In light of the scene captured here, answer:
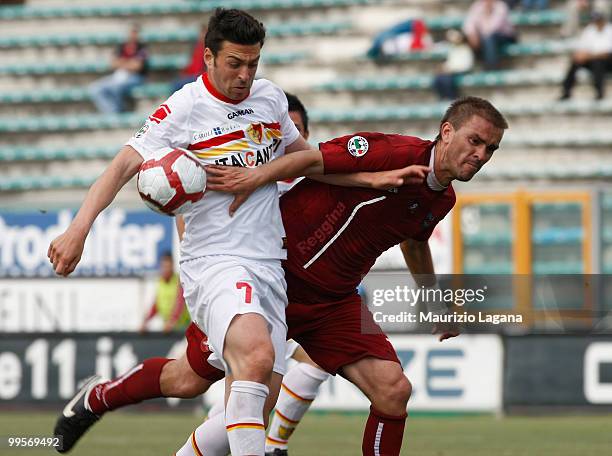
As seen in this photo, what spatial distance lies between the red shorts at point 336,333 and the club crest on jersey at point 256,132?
914 millimetres

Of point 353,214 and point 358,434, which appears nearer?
point 353,214

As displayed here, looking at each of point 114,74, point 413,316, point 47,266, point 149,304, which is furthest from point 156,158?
point 114,74

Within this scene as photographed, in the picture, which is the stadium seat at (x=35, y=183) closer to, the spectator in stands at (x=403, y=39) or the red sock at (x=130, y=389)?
the spectator in stands at (x=403, y=39)

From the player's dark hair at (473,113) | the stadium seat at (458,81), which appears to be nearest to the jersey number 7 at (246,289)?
the player's dark hair at (473,113)

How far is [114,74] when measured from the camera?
20062 mm

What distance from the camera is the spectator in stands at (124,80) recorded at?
775 inches

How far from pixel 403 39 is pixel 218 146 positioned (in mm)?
12882

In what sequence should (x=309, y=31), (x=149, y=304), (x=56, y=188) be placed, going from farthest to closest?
(x=309, y=31), (x=56, y=188), (x=149, y=304)

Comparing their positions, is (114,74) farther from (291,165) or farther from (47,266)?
(291,165)

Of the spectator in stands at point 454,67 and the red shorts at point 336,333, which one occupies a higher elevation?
the spectator in stands at point 454,67

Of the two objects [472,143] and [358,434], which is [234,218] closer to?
[472,143]

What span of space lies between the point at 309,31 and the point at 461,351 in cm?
817

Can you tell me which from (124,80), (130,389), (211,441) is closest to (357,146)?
(211,441)

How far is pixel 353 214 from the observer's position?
6.62 metres
